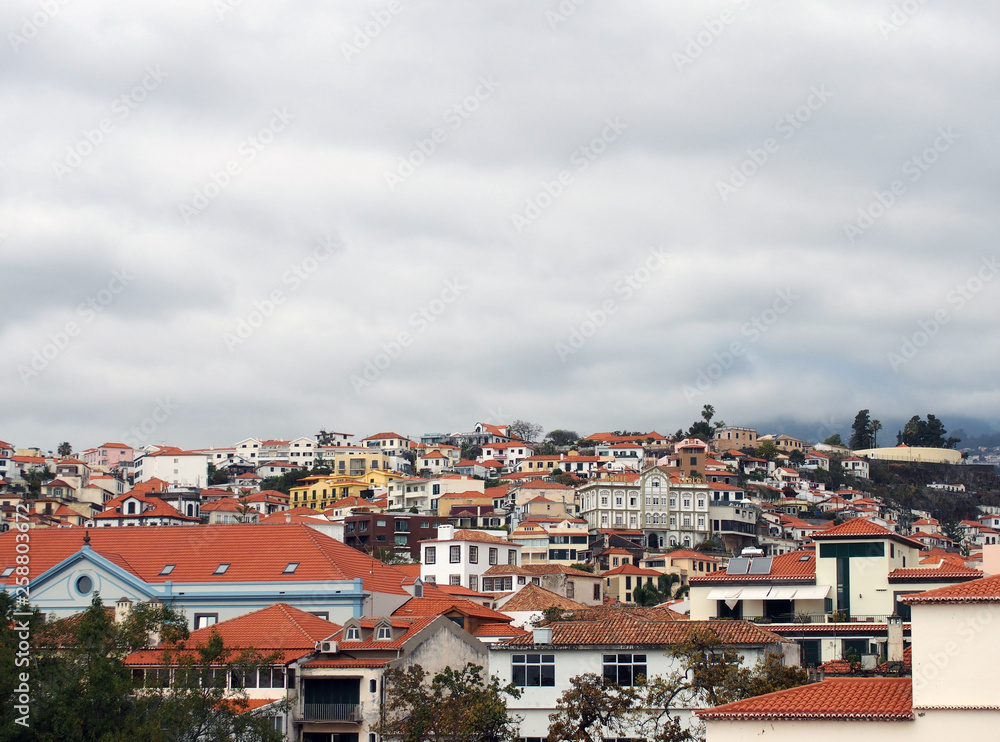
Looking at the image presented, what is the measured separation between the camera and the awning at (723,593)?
51812 millimetres

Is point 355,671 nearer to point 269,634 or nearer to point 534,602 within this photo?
point 269,634

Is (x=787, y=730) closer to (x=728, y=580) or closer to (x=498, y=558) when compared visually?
(x=728, y=580)

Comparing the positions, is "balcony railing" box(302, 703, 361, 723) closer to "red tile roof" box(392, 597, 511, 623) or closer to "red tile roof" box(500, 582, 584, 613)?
"red tile roof" box(392, 597, 511, 623)

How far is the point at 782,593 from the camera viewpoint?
5131cm

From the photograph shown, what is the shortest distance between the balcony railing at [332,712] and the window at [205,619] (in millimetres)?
14447

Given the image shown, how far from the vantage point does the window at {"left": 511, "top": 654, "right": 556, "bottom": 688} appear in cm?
4216

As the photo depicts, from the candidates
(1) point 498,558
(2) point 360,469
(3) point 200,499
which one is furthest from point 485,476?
(1) point 498,558

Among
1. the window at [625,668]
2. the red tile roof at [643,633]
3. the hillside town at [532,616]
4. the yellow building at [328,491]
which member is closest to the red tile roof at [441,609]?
the hillside town at [532,616]

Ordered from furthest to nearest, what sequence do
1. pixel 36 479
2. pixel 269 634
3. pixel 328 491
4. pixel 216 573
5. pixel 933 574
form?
pixel 36 479 < pixel 328 491 < pixel 216 573 < pixel 933 574 < pixel 269 634

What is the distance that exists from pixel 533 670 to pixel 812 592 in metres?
14.2

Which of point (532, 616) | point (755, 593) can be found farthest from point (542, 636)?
point (532, 616)

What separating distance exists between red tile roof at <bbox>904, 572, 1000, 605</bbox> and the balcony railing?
2390 centimetres

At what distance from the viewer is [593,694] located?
36.3 m

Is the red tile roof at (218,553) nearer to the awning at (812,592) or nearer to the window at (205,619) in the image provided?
the window at (205,619)
